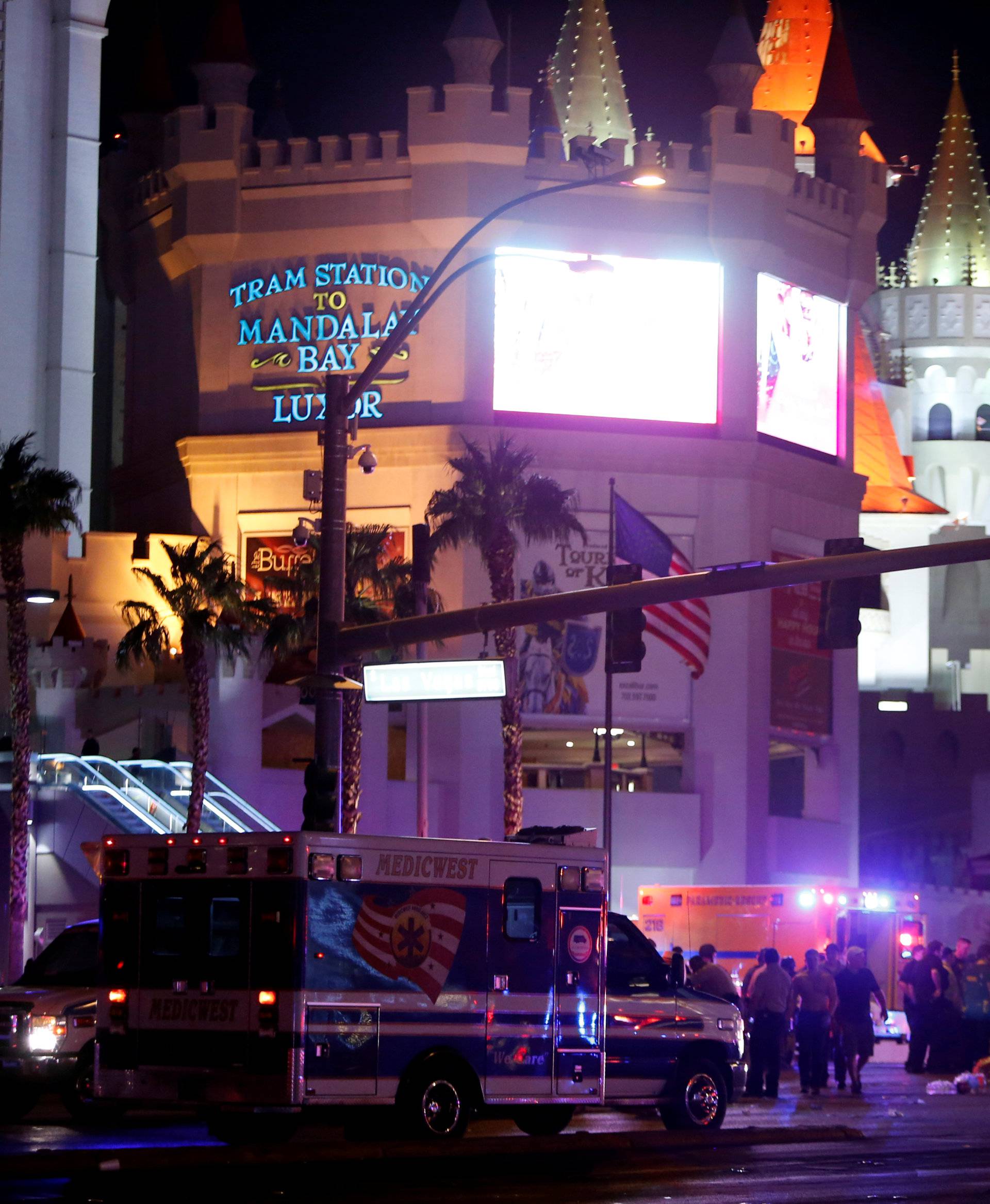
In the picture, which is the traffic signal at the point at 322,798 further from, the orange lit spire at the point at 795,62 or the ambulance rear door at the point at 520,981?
the orange lit spire at the point at 795,62

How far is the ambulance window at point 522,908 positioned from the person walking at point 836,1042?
8.36 m

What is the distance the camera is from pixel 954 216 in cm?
9550

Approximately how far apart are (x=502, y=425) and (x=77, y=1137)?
1365 inches

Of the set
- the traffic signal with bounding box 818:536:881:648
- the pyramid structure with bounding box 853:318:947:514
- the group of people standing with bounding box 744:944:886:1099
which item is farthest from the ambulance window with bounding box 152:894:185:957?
the pyramid structure with bounding box 853:318:947:514

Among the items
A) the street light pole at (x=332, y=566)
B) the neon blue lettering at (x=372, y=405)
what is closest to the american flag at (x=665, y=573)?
the neon blue lettering at (x=372, y=405)

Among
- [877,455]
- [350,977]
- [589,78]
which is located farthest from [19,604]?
[877,455]

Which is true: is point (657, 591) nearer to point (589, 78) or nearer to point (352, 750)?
point (352, 750)

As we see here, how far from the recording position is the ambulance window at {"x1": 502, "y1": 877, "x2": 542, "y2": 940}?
1878 cm

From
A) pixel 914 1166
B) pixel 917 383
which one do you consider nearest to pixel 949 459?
pixel 917 383

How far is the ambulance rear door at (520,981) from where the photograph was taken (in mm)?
18641

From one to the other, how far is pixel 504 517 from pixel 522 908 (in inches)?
997

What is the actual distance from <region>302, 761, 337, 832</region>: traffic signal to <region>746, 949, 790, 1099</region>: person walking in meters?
7.70

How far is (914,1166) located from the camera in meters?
17.9

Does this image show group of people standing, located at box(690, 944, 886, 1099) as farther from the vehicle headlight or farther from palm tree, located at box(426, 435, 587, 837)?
palm tree, located at box(426, 435, 587, 837)
